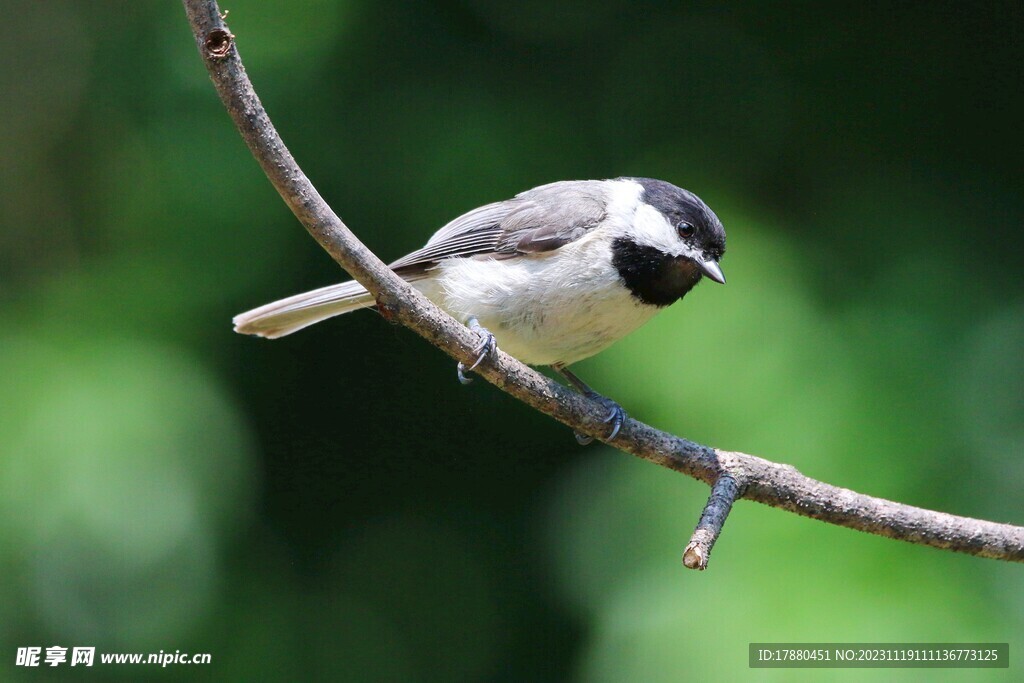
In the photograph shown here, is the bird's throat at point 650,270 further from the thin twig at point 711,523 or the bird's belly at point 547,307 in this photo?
the thin twig at point 711,523

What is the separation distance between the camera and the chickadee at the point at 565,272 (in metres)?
2.66

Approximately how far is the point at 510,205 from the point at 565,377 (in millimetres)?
608

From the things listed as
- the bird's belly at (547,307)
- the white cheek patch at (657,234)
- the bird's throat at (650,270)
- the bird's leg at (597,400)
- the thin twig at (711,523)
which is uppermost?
the white cheek patch at (657,234)

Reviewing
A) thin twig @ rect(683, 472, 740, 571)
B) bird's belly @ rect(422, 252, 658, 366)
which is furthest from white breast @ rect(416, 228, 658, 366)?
thin twig @ rect(683, 472, 740, 571)

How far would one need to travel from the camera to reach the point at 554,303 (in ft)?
8.71

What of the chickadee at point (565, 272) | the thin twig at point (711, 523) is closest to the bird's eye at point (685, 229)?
the chickadee at point (565, 272)

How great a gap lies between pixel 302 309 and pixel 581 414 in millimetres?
1082

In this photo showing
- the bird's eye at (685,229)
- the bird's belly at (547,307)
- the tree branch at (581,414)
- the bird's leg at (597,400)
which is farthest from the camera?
the bird's eye at (685,229)

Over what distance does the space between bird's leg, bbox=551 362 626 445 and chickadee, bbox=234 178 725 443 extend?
14 millimetres

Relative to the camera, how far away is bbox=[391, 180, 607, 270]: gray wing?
9.34ft

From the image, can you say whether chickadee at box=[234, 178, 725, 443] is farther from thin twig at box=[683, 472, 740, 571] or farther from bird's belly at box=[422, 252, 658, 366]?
thin twig at box=[683, 472, 740, 571]

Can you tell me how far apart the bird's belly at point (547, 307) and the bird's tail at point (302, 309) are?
1.09 feet

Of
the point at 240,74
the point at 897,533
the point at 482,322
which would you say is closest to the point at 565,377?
the point at 482,322

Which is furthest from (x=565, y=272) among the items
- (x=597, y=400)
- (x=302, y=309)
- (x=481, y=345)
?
(x=302, y=309)
